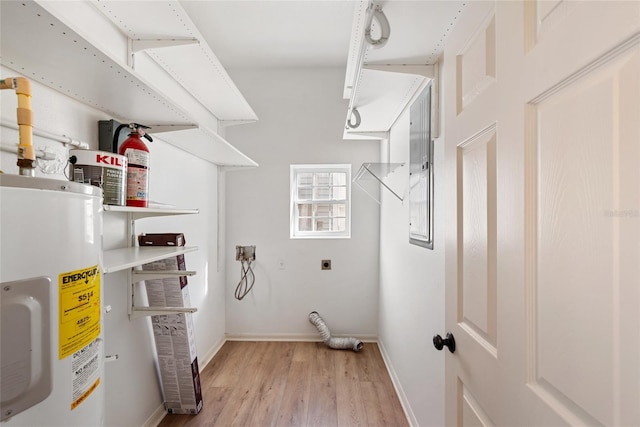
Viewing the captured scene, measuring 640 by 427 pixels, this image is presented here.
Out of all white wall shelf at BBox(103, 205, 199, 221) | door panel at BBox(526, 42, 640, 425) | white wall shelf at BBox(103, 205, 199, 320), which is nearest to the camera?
door panel at BBox(526, 42, 640, 425)

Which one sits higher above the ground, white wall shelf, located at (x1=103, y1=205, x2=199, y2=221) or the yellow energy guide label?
white wall shelf, located at (x1=103, y1=205, x2=199, y2=221)

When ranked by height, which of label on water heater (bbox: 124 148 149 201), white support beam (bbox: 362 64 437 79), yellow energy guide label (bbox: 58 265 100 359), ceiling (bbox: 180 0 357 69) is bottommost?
yellow energy guide label (bbox: 58 265 100 359)

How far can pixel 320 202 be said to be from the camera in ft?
11.3

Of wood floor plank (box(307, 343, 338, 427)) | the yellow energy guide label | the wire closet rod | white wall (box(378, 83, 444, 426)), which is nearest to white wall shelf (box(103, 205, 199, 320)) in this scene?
the wire closet rod

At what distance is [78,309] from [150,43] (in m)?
1.48

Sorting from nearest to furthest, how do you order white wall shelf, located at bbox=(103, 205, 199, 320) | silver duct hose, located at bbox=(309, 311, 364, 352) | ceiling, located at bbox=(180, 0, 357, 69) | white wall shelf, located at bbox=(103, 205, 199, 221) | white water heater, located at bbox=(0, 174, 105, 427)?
white water heater, located at bbox=(0, 174, 105, 427)
white wall shelf, located at bbox=(103, 205, 199, 221)
white wall shelf, located at bbox=(103, 205, 199, 320)
ceiling, located at bbox=(180, 0, 357, 69)
silver duct hose, located at bbox=(309, 311, 364, 352)

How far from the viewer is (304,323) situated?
3262mm

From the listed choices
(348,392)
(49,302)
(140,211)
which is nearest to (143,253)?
(140,211)

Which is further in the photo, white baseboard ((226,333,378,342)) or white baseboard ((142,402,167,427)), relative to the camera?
white baseboard ((226,333,378,342))

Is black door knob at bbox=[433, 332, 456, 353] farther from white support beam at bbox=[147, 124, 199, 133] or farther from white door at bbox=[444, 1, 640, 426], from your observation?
white support beam at bbox=[147, 124, 199, 133]

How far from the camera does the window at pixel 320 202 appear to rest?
11.2ft

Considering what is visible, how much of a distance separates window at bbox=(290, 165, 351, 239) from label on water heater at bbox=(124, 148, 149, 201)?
→ 7.00 feet

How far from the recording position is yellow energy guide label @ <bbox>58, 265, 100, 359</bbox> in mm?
648

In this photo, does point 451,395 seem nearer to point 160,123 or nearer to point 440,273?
point 440,273
